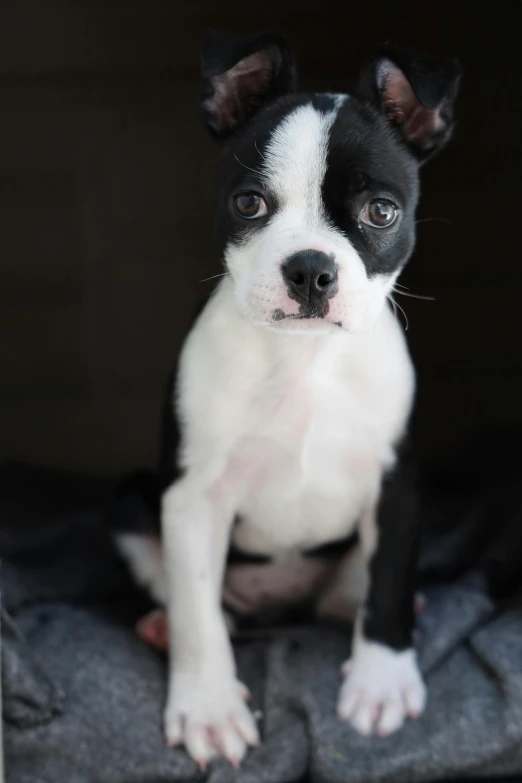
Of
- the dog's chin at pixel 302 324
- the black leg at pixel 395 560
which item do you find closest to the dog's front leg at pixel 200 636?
the black leg at pixel 395 560

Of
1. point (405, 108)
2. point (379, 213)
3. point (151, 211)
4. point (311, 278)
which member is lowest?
point (151, 211)

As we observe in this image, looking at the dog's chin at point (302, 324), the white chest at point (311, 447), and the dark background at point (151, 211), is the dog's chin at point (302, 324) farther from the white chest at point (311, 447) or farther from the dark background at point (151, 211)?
the dark background at point (151, 211)

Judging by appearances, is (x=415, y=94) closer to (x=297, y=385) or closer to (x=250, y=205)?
(x=250, y=205)

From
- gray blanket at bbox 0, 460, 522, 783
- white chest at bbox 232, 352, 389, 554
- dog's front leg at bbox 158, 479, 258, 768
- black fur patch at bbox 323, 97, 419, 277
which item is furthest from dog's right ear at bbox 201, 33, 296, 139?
gray blanket at bbox 0, 460, 522, 783

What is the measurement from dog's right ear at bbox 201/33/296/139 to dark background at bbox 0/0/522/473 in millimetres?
1379

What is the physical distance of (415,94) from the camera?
235cm

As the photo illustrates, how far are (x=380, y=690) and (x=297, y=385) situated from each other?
81 centimetres

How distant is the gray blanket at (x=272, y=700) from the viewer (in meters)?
2.42

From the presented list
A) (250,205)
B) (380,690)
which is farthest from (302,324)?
(380,690)

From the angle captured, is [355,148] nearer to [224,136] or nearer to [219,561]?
[224,136]

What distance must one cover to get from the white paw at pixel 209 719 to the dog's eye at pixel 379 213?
119 cm

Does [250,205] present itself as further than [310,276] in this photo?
Yes

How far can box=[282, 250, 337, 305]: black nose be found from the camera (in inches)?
84.4

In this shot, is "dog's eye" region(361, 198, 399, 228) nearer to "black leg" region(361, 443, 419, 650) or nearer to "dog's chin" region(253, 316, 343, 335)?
"dog's chin" region(253, 316, 343, 335)
